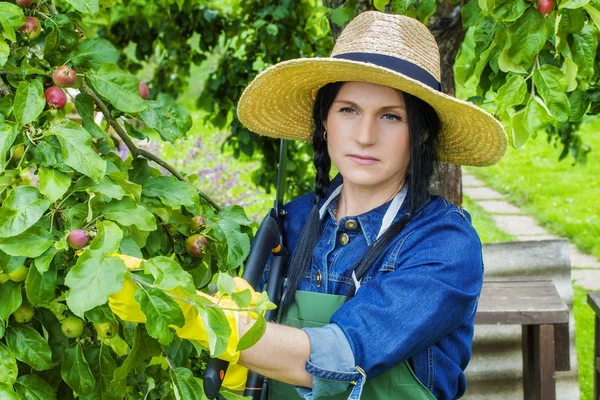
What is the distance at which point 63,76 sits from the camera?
1.41 meters

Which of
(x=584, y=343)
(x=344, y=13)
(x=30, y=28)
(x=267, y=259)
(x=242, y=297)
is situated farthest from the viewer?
(x=584, y=343)

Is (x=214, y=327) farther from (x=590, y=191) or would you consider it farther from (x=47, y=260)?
(x=590, y=191)

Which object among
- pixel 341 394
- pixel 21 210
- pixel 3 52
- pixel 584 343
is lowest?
pixel 584 343

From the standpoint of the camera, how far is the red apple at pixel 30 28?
1437 mm

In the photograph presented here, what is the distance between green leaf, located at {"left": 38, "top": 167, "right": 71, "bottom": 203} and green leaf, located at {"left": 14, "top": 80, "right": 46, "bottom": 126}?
3.1 inches

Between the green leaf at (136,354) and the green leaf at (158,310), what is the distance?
23cm

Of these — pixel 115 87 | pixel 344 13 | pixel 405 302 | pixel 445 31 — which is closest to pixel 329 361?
pixel 405 302

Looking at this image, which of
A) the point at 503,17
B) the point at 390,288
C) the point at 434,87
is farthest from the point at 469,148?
the point at 390,288

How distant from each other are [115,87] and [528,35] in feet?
2.39

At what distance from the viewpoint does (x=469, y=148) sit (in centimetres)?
176

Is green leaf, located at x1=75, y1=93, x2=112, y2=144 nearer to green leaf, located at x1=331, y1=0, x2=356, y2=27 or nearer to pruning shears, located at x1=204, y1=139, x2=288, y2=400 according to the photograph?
pruning shears, located at x1=204, y1=139, x2=288, y2=400

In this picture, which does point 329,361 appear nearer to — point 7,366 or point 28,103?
point 7,366

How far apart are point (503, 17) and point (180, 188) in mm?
650

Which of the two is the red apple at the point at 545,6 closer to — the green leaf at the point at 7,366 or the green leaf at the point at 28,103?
the green leaf at the point at 28,103
